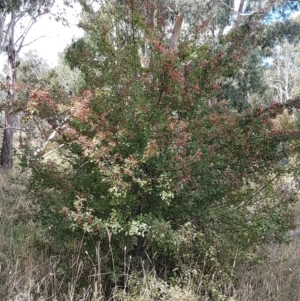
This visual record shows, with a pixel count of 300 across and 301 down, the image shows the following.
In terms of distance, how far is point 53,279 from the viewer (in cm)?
271

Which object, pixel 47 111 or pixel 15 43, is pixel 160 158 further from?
pixel 15 43

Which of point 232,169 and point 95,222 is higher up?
point 232,169

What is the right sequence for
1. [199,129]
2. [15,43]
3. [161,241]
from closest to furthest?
[161,241] → [199,129] → [15,43]

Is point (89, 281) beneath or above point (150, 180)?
beneath

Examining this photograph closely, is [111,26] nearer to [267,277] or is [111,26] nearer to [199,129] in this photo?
[199,129]

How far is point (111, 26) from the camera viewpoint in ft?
10.0

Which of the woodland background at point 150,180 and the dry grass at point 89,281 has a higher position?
the woodland background at point 150,180

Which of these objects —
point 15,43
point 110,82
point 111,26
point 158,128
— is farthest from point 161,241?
point 15,43

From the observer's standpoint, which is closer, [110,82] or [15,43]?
[110,82]

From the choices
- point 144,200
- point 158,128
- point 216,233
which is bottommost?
point 216,233

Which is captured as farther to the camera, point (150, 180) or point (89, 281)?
point (89, 281)

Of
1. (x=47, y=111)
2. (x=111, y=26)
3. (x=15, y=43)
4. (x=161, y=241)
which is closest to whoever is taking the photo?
(x=161, y=241)

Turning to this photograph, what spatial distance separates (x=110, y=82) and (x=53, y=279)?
160 centimetres

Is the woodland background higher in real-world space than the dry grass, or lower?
higher
